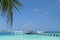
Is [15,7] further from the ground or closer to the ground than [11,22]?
further from the ground

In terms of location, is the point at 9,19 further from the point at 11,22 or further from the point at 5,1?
the point at 5,1

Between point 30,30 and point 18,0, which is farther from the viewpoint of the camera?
point 30,30

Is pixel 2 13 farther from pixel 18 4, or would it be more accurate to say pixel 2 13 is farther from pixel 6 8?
pixel 18 4

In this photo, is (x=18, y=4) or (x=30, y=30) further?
(x=30, y=30)

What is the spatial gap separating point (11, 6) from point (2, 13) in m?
0.23

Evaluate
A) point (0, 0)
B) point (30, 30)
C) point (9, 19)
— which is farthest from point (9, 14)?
point (30, 30)

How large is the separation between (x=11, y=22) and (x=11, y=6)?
292 mm

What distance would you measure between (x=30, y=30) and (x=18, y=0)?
1312 inches

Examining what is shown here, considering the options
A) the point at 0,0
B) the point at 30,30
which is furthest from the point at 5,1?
the point at 30,30

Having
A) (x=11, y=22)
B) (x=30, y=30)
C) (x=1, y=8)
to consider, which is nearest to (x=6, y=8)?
(x=1, y=8)

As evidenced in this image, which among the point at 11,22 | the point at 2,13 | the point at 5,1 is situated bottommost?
the point at 11,22

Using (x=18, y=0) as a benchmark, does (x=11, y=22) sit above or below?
below

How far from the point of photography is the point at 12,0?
2.84 meters

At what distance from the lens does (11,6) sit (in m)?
2.85
